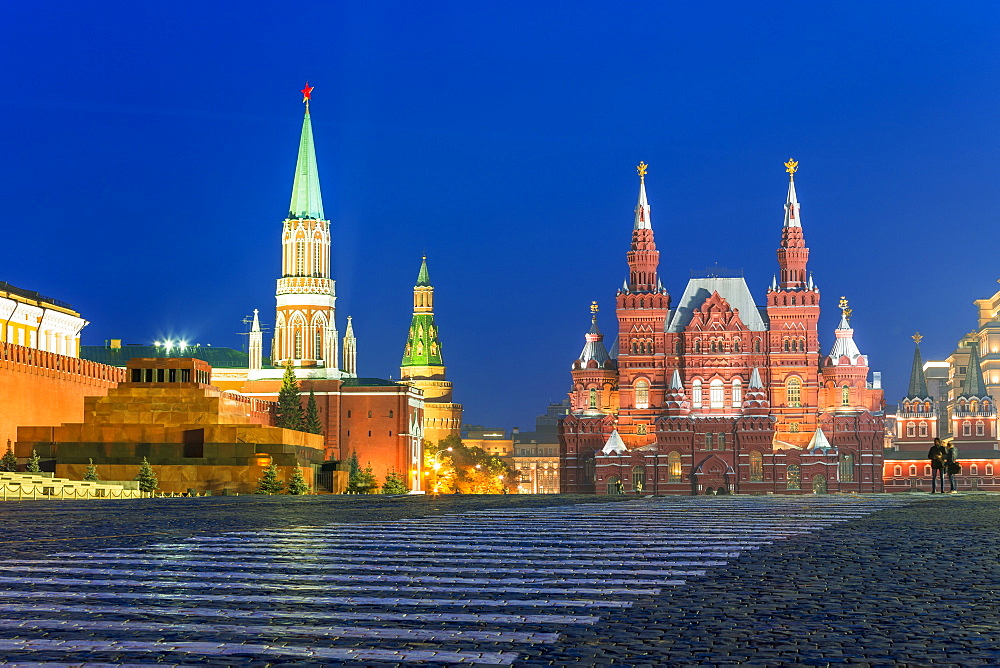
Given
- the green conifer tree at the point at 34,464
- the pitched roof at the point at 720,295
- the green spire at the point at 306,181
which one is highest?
the green spire at the point at 306,181

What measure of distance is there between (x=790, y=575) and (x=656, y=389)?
10074 cm

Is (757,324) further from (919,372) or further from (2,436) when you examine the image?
(2,436)

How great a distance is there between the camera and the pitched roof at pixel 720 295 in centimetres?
11138

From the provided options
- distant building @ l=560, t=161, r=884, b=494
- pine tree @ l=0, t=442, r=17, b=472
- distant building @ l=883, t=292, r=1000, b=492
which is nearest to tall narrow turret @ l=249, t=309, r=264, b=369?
distant building @ l=560, t=161, r=884, b=494

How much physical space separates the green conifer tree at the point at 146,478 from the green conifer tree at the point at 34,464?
9.20 feet

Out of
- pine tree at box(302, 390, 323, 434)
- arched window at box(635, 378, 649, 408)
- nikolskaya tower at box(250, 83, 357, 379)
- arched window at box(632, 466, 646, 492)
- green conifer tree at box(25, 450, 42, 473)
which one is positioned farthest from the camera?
nikolskaya tower at box(250, 83, 357, 379)

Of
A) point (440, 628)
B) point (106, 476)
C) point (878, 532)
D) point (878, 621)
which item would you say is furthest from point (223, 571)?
point (106, 476)

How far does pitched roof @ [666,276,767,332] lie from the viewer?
111375 mm

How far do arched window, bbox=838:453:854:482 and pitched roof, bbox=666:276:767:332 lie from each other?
1209 centimetres

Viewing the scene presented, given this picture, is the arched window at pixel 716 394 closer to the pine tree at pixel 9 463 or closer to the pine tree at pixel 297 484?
the pine tree at pixel 297 484

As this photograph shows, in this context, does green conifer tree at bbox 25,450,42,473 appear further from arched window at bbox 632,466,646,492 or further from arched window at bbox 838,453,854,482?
arched window at bbox 838,453,854,482

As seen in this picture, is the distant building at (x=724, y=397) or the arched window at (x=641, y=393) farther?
the arched window at (x=641, y=393)

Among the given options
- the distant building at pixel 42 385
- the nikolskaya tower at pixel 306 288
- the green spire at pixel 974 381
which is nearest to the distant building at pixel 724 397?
the green spire at pixel 974 381

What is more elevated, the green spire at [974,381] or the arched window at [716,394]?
the green spire at [974,381]
